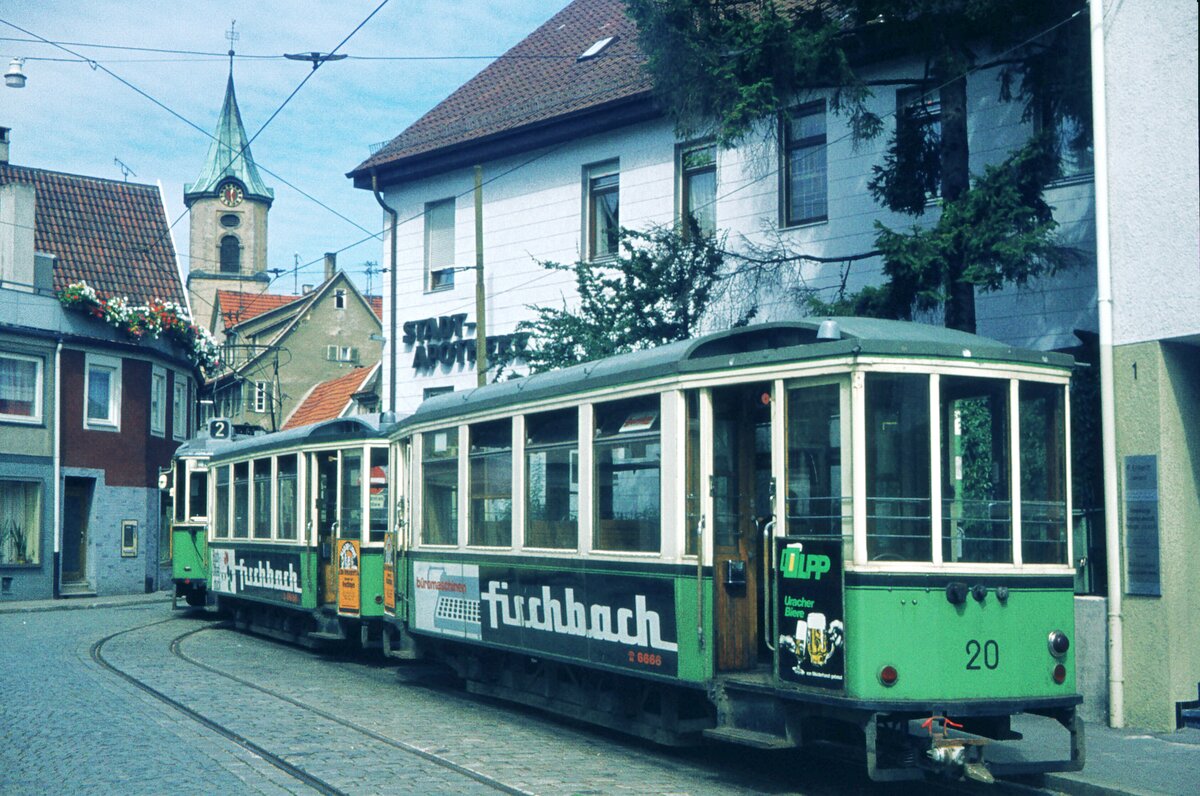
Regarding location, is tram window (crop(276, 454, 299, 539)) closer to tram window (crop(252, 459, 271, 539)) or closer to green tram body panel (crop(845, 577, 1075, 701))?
tram window (crop(252, 459, 271, 539))

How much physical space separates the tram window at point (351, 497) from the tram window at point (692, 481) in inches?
331

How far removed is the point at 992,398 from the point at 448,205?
17.7 metres

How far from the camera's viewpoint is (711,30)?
555 inches

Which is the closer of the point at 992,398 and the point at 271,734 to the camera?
the point at 992,398

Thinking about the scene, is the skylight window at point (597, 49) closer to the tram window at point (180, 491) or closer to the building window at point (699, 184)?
the building window at point (699, 184)

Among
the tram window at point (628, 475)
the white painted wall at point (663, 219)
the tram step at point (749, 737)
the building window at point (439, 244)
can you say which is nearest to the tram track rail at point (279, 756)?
the tram step at point (749, 737)

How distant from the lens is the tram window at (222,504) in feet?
74.5

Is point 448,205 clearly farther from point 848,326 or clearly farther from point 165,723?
point 848,326

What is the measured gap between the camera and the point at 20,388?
31672 millimetres

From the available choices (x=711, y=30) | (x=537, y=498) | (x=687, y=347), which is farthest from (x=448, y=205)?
(x=687, y=347)

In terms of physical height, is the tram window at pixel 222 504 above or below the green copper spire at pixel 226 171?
below

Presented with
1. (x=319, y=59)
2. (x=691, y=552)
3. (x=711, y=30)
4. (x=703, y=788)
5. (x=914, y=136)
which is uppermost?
(x=319, y=59)

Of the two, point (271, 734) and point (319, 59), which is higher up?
point (319, 59)

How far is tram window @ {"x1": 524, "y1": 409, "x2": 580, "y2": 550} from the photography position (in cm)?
1148
